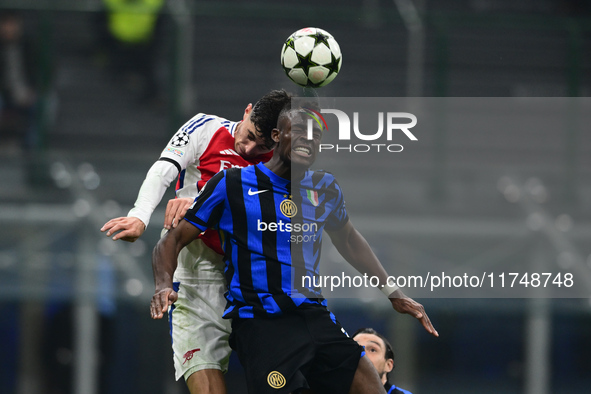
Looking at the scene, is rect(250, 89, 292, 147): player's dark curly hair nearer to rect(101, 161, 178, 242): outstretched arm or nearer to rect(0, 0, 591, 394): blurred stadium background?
rect(101, 161, 178, 242): outstretched arm

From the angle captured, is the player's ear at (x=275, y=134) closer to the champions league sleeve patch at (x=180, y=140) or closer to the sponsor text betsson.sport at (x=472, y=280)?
the champions league sleeve patch at (x=180, y=140)

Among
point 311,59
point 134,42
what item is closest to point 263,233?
point 311,59

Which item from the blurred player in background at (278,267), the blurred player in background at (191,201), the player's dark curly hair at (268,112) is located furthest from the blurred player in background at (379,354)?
the player's dark curly hair at (268,112)

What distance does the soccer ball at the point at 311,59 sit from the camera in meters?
3.71

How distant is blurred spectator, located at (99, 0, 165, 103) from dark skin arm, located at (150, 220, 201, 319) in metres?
4.47

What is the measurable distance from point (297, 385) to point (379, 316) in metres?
4.20

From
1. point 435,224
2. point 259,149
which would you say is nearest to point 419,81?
point 435,224

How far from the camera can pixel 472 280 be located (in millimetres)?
7875

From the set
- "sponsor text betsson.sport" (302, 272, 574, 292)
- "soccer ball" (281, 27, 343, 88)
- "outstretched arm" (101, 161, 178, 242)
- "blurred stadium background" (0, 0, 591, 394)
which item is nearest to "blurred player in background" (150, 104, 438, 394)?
"outstretched arm" (101, 161, 178, 242)

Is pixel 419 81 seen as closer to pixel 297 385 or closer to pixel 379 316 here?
pixel 379 316

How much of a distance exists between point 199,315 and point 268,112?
1.00 meters

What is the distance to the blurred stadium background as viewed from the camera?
7172mm

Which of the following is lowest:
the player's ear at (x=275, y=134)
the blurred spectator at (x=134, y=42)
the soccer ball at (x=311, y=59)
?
the player's ear at (x=275, y=134)

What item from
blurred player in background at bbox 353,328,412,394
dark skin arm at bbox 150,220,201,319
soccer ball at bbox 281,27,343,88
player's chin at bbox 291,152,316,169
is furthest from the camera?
blurred player in background at bbox 353,328,412,394
